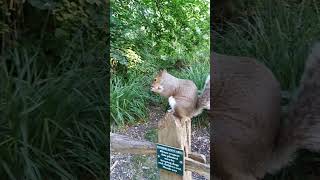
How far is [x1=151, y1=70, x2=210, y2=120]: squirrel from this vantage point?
1.83m

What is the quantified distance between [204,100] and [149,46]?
376 mm

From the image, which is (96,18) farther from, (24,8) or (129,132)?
(129,132)

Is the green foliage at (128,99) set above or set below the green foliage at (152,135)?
above

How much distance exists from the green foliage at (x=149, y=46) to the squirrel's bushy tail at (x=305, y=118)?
379mm

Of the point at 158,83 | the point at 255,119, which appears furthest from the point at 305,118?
the point at 158,83

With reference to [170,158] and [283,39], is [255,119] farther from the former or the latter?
[170,158]

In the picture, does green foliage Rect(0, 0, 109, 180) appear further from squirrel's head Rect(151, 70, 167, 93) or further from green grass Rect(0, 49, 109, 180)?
squirrel's head Rect(151, 70, 167, 93)

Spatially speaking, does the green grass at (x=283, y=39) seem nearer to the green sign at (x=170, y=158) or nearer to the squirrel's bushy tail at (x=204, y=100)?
the squirrel's bushy tail at (x=204, y=100)

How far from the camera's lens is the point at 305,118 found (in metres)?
1.56

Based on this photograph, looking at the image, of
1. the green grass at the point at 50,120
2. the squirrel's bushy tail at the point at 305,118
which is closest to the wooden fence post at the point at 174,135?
the green grass at the point at 50,120

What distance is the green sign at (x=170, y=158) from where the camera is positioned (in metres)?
1.93

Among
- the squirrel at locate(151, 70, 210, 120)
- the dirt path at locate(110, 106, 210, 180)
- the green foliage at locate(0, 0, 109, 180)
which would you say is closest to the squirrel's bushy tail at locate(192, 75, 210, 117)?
the squirrel at locate(151, 70, 210, 120)

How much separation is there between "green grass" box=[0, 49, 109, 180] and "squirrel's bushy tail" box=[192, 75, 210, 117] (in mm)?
485

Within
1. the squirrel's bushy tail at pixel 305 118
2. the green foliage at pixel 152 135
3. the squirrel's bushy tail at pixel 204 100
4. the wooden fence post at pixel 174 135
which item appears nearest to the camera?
the squirrel's bushy tail at pixel 305 118
